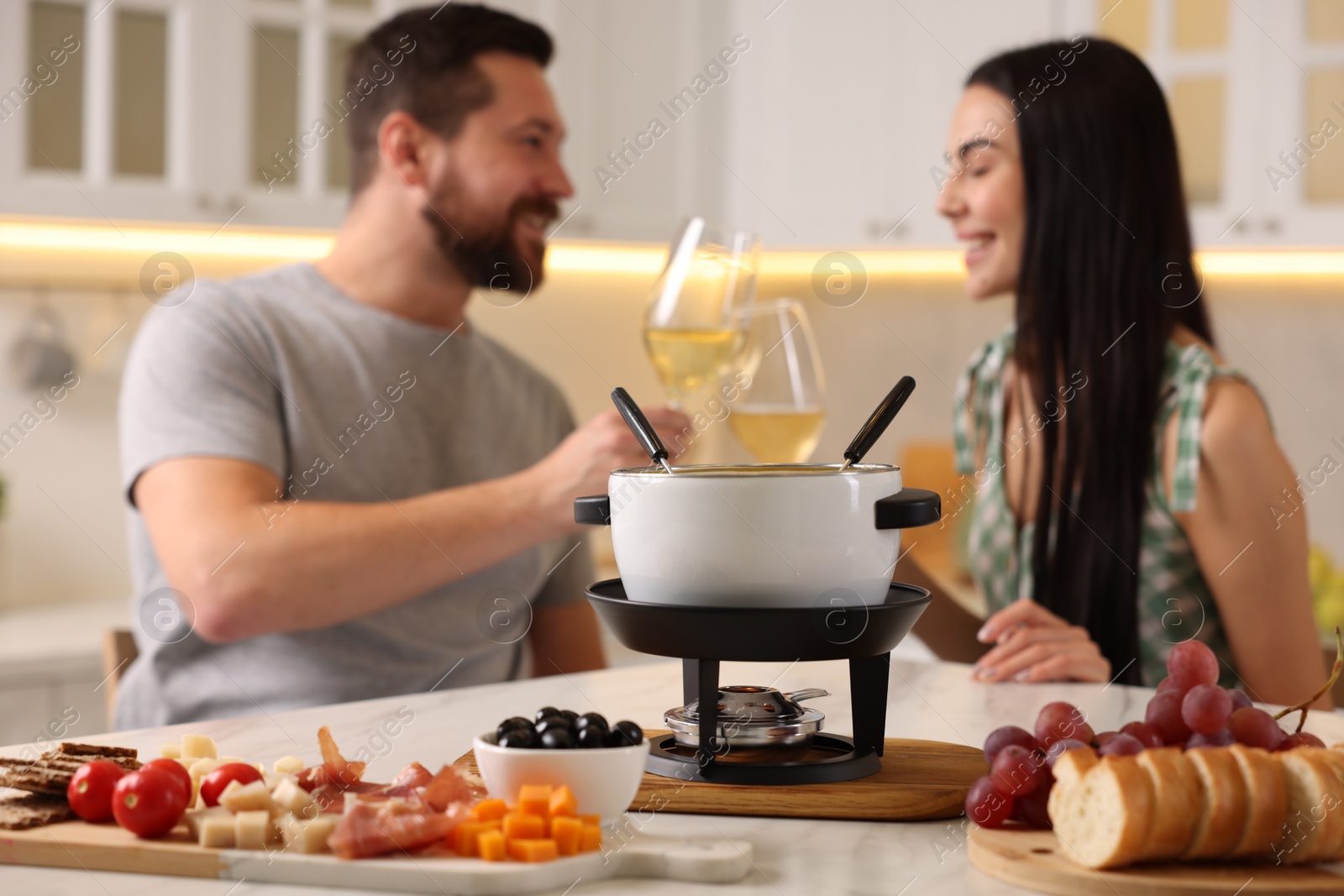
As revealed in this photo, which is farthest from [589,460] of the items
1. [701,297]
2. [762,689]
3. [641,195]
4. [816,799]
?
[641,195]

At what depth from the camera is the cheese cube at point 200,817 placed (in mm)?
726

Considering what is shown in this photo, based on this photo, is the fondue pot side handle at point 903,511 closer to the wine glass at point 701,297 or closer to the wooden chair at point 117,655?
the wine glass at point 701,297

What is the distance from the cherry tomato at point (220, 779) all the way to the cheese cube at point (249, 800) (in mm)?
36

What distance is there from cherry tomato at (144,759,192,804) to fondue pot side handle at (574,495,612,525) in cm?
30

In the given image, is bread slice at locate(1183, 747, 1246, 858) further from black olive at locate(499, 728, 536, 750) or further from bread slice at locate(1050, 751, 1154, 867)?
black olive at locate(499, 728, 536, 750)

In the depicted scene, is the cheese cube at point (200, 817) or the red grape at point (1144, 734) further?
the red grape at point (1144, 734)

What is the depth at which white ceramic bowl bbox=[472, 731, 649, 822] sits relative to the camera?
75 centimetres

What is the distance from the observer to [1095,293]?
1.78 metres

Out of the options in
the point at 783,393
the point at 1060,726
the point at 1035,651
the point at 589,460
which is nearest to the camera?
the point at 1060,726

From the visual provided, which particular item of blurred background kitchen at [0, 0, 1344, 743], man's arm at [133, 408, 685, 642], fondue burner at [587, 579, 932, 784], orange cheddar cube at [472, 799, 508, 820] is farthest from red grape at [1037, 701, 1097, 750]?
blurred background kitchen at [0, 0, 1344, 743]

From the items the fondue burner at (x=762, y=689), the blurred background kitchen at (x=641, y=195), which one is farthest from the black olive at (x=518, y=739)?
the blurred background kitchen at (x=641, y=195)

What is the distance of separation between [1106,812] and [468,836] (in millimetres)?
343

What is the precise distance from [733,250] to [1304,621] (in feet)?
2.66

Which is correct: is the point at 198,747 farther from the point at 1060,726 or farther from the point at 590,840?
the point at 1060,726
